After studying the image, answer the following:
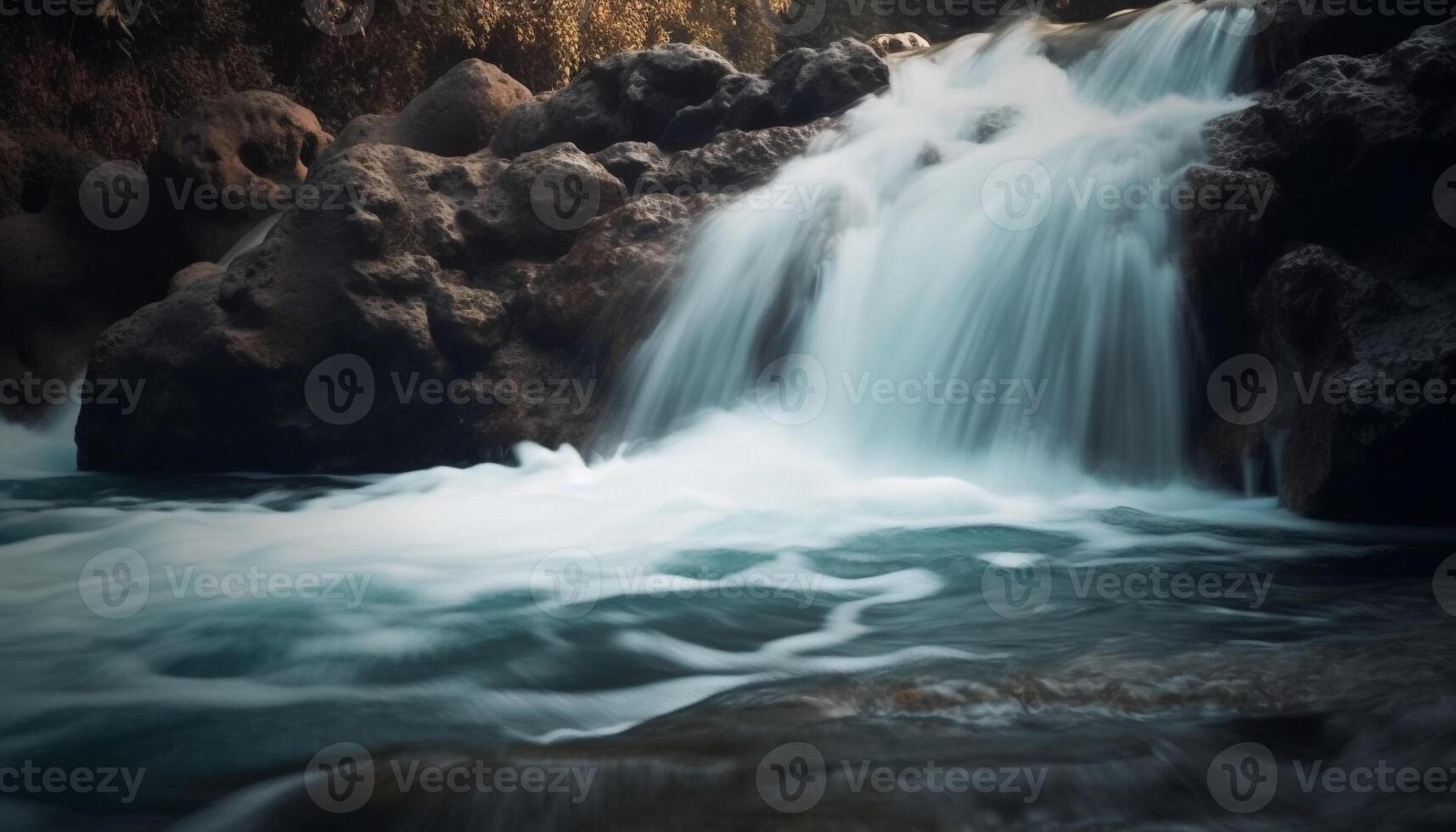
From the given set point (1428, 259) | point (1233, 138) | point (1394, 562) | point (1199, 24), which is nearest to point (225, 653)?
point (1394, 562)

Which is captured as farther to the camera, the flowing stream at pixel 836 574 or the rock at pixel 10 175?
the rock at pixel 10 175

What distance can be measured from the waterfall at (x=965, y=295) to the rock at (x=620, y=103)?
1.57 m

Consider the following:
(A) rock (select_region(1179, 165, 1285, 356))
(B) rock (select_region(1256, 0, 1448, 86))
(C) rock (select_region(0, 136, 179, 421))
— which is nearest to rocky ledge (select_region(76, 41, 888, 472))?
(C) rock (select_region(0, 136, 179, 421))

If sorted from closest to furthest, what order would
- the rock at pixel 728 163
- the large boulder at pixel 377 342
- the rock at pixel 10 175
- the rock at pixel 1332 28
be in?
the rock at pixel 1332 28, the large boulder at pixel 377 342, the rock at pixel 728 163, the rock at pixel 10 175

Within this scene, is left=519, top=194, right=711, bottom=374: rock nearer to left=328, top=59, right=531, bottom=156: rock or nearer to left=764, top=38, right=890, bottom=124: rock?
left=764, top=38, right=890, bottom=124: rock

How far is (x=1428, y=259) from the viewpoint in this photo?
456 centimetres

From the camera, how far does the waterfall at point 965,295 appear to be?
5594mm

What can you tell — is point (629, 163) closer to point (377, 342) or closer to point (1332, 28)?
point (377, 342)

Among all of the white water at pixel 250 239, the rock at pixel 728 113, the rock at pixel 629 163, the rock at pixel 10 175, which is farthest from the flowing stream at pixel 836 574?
the rock at pixel 10 175

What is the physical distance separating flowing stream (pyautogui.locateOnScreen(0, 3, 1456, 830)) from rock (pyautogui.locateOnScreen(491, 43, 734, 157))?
160cm

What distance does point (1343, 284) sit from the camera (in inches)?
179

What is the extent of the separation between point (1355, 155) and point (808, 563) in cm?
324

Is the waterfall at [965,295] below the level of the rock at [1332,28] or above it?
below

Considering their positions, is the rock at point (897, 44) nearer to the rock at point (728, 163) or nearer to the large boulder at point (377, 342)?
the rock at point (728, 163)
